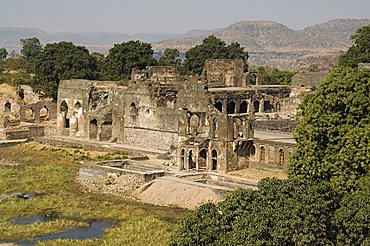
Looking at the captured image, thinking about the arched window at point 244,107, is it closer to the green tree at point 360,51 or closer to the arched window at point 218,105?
the arched window at point 218,105

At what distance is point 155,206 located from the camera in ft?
113

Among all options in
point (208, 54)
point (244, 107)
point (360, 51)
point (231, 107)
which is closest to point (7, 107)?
point (208, 54)

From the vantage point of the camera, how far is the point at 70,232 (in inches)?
1162

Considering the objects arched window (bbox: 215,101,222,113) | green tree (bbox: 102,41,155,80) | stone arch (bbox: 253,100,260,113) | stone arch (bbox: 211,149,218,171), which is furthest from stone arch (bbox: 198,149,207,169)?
green tree (bbox: 102,41,155,80)

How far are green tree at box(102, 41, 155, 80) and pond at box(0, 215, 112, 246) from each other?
37.6 meters

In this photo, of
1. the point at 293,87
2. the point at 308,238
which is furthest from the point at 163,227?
the point at 293,87

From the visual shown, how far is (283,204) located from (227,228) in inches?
72.3

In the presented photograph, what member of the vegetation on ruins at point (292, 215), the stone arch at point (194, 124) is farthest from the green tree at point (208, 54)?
the vegetation on ruins at point (292, 215)

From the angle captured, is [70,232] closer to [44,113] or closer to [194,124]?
[194,124]

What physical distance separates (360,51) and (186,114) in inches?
1157

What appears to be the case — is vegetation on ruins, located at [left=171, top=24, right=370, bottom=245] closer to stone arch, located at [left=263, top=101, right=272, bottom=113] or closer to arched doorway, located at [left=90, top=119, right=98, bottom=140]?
arched doorway, located at [left=90, top=119, right=98, bottom=140]

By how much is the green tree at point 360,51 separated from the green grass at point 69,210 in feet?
94.4

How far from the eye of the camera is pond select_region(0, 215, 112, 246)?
91.8 feet

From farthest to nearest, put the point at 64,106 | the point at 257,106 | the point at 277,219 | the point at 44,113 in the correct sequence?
the point at 44,113, the point at 64,106, the point at 257,106, the point at 277,219
